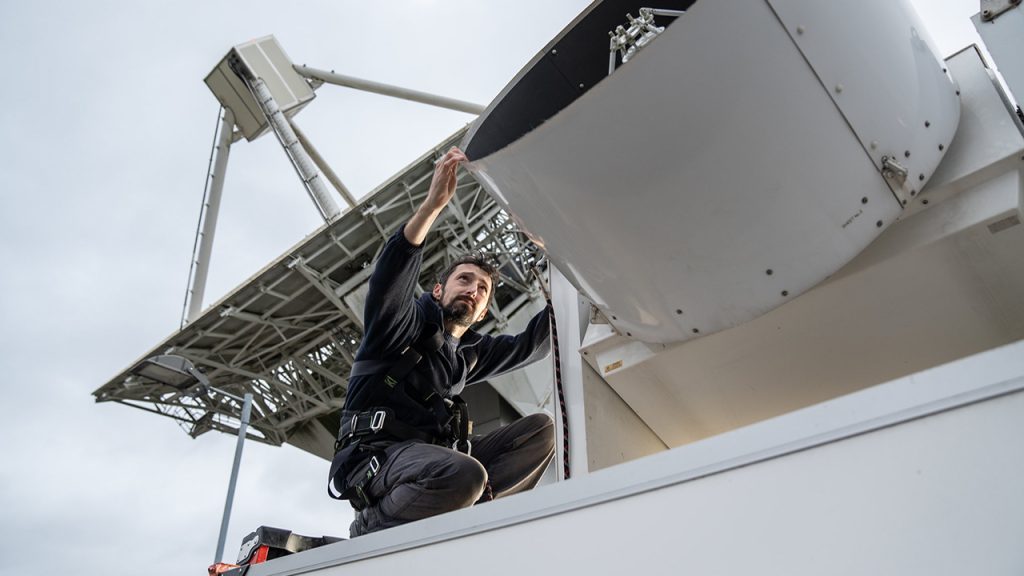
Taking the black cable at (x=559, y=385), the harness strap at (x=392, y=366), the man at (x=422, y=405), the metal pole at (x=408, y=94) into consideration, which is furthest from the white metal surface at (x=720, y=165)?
the metal pole at (x=408, y=94)

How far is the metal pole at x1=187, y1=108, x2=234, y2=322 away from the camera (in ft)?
38.4

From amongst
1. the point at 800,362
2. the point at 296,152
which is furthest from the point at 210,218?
the point at 800,362

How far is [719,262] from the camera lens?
5.67 ft

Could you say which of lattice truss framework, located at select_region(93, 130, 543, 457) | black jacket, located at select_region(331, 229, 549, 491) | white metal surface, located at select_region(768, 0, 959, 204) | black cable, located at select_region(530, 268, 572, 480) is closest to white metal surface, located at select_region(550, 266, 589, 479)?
black cable, located at select_region(530, 268, 572, 480)

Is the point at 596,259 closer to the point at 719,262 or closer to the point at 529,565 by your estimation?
the point at 719,262

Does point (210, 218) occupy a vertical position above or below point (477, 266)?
above

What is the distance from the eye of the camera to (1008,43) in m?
1.52

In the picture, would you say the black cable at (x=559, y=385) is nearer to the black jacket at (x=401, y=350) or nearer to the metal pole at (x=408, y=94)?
the black jacket at (x=401, y=350)

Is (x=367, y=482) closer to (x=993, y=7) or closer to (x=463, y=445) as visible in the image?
(x=463, y=445)

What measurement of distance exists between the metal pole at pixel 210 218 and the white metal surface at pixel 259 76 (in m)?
0.26

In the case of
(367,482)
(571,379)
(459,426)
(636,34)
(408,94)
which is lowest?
(571,379)

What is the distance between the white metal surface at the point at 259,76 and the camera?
13492mm

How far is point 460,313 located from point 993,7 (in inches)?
69.4

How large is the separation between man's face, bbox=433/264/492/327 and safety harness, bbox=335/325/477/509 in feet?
0.52
